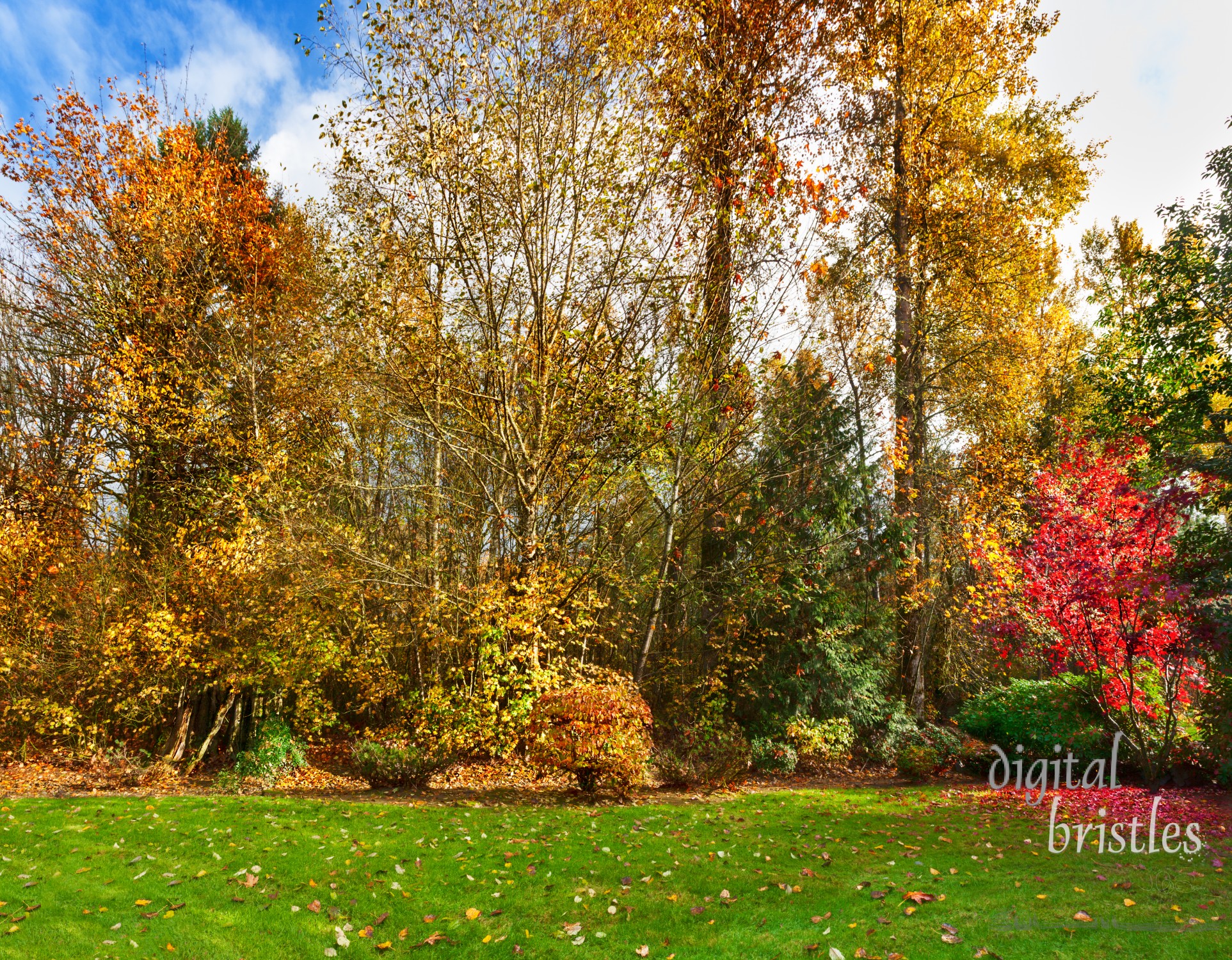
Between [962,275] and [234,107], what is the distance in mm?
17305

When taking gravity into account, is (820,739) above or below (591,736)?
below

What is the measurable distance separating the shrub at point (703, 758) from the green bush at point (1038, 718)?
12.9 feet

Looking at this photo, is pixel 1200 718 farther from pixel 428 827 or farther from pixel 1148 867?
pixel 428 827

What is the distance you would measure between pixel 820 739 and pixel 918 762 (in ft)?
4.94

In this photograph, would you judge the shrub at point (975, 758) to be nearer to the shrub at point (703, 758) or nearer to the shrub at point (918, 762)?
the shrub at point (918, 762)

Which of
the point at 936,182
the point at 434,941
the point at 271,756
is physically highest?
the point at 936,182

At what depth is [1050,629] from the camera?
33.3 feet

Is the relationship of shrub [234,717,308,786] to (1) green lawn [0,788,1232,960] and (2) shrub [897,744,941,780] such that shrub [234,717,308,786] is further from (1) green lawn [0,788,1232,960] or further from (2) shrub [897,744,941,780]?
(2) shrub [897,744,941,780]

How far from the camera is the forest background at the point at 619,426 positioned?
8938mm

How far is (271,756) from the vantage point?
35.8 ft

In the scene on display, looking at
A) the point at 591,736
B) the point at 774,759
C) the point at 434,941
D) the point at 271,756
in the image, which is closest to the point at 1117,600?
the point at 774,759

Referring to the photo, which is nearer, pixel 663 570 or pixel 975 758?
pixel 975 758

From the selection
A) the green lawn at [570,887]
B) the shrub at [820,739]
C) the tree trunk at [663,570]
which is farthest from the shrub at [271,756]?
the shrub at [820,739]

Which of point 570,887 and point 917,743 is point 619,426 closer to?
point 570,887
